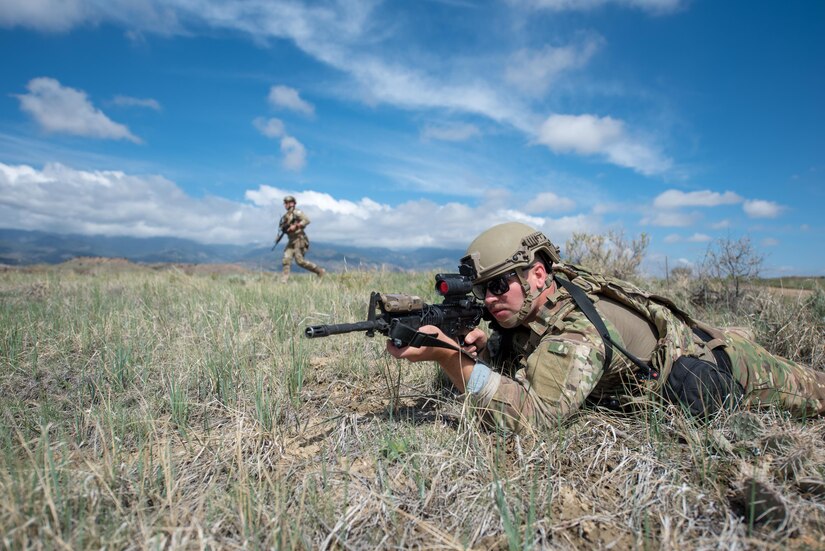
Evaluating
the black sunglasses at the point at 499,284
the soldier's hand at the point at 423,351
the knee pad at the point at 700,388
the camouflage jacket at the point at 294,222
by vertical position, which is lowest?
the knee pad at the point at 700,388

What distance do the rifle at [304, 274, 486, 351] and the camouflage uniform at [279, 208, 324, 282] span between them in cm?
1037

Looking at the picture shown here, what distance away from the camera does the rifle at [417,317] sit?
7.79ft

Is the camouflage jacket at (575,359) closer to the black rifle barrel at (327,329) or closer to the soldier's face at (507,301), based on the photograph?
the soldier's face at (507,301)

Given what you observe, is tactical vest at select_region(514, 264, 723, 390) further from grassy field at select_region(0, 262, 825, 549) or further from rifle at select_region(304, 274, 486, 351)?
rifle at select_region(304, 274, 486, 351)

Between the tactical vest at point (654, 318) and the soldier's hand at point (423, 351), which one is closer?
the soldier's hand at point (423, 351)

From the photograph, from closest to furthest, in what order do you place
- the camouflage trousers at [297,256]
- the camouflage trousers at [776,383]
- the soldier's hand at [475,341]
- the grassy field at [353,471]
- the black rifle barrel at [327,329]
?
the grassy field at [353,471] → the black rifle barrel at [327,329] → the camouflage trousers at [776,383] → the soldier's hand at [475,341] → the camouflage trousers at [297,256]

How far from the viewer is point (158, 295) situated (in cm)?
694

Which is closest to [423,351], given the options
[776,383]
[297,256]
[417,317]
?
[417,317]

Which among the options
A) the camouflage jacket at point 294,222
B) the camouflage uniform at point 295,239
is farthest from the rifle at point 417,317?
the camouflage jacket at point 294,222

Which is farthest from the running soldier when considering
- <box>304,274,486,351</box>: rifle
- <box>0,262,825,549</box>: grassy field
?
<box>304,274,486,351</box>: rifle

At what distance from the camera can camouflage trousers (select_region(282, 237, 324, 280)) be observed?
1279 centimetres

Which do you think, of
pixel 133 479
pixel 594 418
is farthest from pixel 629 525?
pixel 133 479

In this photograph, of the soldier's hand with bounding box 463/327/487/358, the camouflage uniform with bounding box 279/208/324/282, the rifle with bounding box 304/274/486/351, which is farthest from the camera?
the camouflage uniform with bounding box 279/208/324/282

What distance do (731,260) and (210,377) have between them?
718 centimetres
